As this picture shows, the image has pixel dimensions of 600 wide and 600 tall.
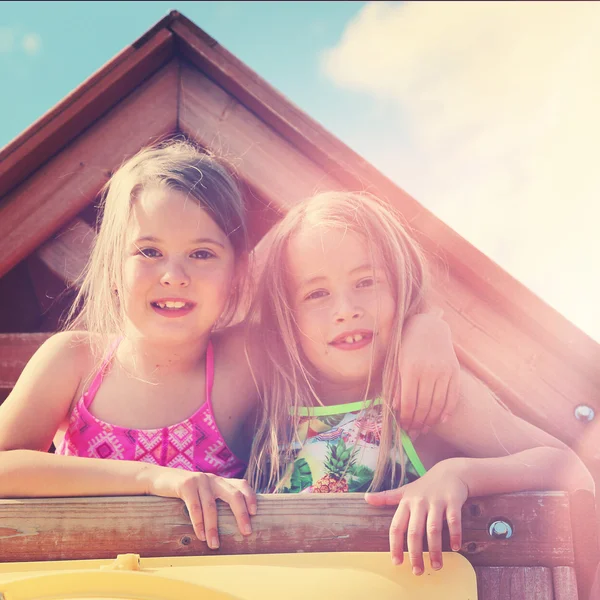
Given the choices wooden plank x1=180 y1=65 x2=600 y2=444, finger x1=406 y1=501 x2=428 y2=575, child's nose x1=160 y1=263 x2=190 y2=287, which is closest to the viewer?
finger x1=406 y1=501 x2=428 y2=575

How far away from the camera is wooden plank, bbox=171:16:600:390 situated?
1.94 m

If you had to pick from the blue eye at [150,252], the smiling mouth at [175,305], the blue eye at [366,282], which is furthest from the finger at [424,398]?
the blue eye at [150,252]

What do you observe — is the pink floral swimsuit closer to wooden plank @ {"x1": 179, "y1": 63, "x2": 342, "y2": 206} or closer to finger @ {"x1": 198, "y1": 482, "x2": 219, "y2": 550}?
finger @ {"x1": 198, "y1": 482, "x2": 219, "y2": 550}

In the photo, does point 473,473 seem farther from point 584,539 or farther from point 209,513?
point 209,513

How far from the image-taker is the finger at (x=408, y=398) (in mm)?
1627

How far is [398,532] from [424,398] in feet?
1.70

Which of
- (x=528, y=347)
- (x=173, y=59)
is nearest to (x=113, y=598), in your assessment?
(x=528, y=347)

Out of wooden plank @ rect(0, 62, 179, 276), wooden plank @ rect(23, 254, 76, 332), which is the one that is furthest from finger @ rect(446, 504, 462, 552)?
wooden plank @ rect(23, 254, 76, 332)

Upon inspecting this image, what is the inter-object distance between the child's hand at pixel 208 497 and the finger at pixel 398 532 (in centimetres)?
26

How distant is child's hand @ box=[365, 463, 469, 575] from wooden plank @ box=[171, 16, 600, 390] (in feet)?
2.82

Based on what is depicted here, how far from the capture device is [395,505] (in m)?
1.22

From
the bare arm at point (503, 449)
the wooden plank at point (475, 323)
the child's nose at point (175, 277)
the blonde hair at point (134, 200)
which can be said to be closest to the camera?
the bare arm at point (503, 449)

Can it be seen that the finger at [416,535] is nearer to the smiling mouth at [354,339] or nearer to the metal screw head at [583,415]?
the smiling mouth at [354,339]

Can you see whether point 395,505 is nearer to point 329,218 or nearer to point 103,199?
point 329,218
